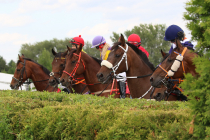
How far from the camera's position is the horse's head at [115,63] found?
538 centimetres

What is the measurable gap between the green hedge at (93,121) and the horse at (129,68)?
1.14 m

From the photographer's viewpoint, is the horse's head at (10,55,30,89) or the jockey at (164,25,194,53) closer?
the jockey at (164,25,194,53)

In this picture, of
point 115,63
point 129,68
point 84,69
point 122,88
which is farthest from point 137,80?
point 84,69

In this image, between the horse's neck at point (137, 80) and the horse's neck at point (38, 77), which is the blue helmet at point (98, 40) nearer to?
the horse's neck at point (137, 80)

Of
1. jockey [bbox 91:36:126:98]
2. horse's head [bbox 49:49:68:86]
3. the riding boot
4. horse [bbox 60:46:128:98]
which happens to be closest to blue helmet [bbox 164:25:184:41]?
jockey [bbox 91:36:126:98]

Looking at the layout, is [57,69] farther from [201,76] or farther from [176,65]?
[201,76]

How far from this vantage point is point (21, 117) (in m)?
3.76

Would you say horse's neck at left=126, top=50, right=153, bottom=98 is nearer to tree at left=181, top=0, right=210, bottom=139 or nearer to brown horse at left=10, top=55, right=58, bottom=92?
tree at left=181, top=0, right=210, bottom=139

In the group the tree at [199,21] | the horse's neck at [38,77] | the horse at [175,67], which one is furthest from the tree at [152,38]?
the tree at [199,21]

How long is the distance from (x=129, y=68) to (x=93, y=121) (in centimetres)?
301

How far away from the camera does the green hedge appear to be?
7.80ft

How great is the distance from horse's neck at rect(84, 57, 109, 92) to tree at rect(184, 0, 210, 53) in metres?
4.62

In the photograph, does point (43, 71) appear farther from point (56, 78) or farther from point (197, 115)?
point (197, 115)

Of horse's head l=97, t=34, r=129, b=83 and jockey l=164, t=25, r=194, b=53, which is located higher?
jockey l=164, t=25, r=194, b=53
